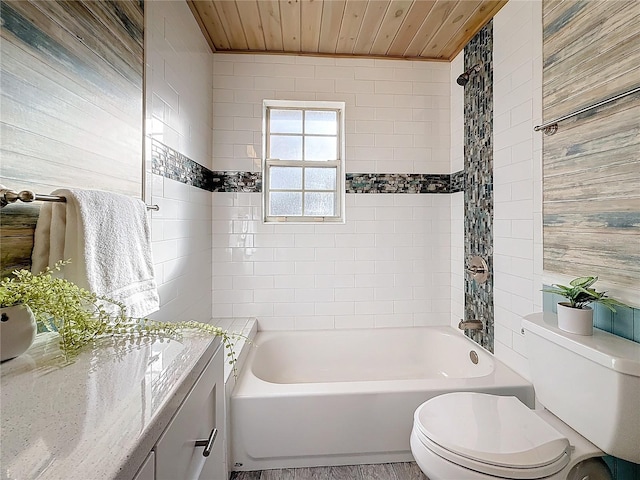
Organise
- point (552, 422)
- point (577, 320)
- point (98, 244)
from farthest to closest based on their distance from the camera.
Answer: point (552, 422)
point (577, 320)
point (98, 244)

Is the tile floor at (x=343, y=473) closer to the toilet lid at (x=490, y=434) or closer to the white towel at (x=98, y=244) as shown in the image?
the toilet lid at (x=490, y=434)

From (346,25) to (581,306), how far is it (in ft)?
6.63

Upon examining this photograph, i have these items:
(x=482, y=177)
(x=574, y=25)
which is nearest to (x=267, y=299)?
(x=482, y=177)

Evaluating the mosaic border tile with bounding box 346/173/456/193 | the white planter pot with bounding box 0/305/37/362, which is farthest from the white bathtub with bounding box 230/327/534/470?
the mosaic border tile with bounding box 346/173/456/193

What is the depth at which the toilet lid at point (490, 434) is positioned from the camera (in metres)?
1.05

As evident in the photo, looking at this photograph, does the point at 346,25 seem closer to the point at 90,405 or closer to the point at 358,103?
the point at 358,103

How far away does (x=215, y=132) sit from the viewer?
2449mm

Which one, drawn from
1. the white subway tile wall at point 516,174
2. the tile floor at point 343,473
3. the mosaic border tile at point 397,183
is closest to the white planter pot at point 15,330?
the tile floor at point 343,473

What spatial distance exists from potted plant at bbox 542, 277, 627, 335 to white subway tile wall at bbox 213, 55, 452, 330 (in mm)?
1303

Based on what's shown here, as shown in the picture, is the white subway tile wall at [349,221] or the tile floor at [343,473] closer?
the tile floor at [343,473]

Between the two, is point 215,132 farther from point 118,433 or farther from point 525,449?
point 525,449

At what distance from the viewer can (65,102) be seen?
955 mm

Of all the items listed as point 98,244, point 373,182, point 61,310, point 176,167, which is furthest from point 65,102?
point 373,182

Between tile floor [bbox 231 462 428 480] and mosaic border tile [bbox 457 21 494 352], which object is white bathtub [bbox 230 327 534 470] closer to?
tile floor [bbox 231 462 428 480]
